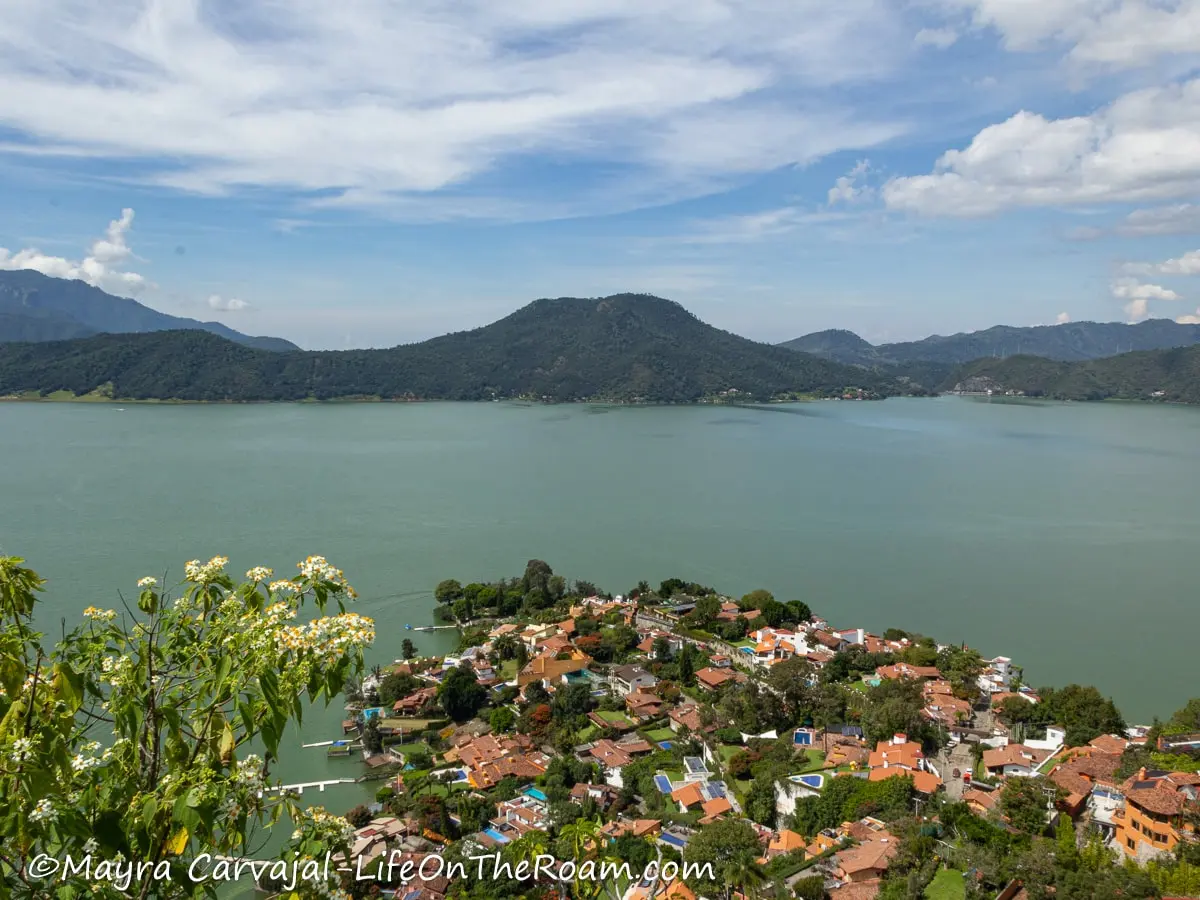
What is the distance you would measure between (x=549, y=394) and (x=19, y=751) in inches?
2430

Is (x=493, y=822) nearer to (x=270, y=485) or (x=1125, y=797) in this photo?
(x=1125, y=797)

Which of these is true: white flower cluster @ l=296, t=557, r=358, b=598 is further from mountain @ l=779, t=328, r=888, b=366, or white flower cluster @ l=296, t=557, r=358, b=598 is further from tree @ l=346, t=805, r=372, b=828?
mountain @ l=779, t=328, r=888, b=366

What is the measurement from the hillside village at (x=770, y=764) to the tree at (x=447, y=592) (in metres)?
1.63

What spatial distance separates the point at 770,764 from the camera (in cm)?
740

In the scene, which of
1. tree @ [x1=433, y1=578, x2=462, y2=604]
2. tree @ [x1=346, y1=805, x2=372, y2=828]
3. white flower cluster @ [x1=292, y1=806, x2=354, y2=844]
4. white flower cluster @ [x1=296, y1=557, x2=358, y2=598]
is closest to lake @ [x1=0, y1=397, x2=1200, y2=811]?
tree @ [x1=433, y1=578, x2=462, y2=604]

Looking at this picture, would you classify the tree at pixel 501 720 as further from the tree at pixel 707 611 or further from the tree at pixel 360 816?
the tree at pixel 707 611

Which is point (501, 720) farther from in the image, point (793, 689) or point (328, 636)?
point (328, 636)

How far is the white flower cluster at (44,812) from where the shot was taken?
855 mm

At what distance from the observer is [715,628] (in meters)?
11.7

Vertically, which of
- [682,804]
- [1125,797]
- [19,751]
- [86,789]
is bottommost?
[682,804]

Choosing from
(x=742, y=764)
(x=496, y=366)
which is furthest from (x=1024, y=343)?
(x=742, y=764)

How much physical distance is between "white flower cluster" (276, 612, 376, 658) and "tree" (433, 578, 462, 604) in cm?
1246

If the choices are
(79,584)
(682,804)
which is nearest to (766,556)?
(682,804)

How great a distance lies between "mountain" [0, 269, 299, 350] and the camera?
120m
